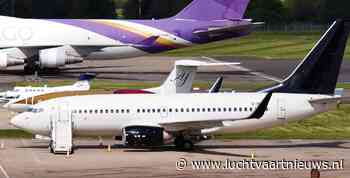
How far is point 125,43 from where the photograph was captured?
86.7 m

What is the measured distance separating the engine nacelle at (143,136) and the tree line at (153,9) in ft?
347

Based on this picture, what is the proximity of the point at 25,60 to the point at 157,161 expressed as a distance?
4573cm

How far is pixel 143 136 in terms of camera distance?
44.9m

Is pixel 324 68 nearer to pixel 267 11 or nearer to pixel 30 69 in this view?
pixel 30 69

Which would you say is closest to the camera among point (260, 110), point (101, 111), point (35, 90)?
point (260, 110)

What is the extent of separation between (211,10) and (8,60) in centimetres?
1819

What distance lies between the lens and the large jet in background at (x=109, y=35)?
8581cm

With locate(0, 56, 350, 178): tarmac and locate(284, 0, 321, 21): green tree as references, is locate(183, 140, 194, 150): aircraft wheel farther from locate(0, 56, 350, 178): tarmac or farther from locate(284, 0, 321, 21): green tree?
locate(284, 0, 321, 21): green tree

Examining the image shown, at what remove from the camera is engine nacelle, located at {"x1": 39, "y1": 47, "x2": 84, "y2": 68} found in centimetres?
8500

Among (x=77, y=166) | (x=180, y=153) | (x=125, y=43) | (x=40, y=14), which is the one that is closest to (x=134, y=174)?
(x=77, y=166)

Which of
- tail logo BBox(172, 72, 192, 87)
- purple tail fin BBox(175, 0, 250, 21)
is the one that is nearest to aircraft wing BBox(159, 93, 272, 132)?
tail logo BBox(172, 72, 192, 87)

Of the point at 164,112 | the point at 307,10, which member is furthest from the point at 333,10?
the point at 164,112

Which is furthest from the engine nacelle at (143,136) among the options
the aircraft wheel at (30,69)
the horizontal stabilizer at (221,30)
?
the horizontal stabilizer at (221,30)

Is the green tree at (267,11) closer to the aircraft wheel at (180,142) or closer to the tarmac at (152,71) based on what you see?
the tarmac at (152,71)
